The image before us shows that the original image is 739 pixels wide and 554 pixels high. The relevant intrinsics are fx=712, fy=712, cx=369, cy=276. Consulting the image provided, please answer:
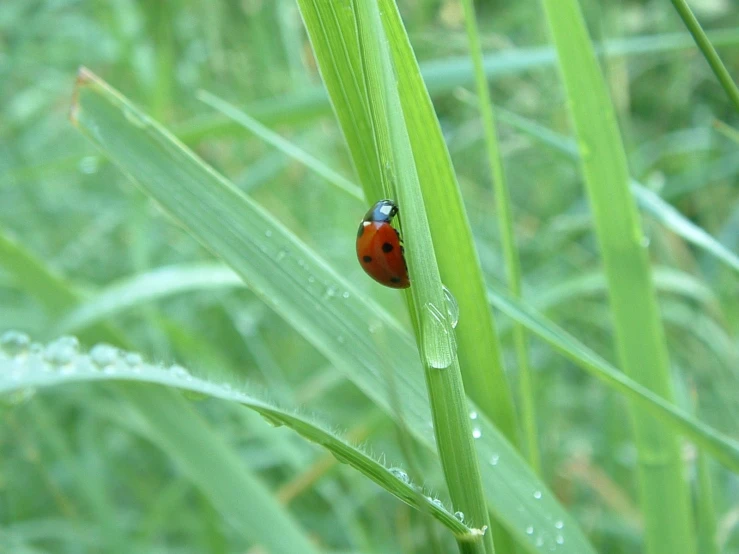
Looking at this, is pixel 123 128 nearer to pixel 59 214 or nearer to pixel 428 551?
pixel 428 551

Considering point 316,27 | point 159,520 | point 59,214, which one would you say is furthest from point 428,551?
point 59,214

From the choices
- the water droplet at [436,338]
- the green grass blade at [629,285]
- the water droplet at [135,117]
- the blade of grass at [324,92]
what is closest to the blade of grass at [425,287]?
the water droplet at [436,338]

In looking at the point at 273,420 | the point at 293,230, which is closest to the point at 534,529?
the point at 273,420

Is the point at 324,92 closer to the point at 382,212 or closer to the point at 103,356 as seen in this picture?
the point at 382,212

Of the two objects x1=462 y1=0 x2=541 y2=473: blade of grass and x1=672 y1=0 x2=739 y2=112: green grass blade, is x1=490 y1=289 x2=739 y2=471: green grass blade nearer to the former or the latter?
x1=462 y1=0 x2=541 y2=473: blade of grass

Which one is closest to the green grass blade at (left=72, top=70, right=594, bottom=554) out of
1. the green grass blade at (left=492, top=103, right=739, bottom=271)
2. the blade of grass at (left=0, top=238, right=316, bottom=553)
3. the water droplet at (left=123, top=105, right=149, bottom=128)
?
the water droplet at (left=123, top=105, right=149, bottom=128)

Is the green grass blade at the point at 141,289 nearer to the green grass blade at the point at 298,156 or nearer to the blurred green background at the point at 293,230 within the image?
the blurred green background at the point at 293,230
